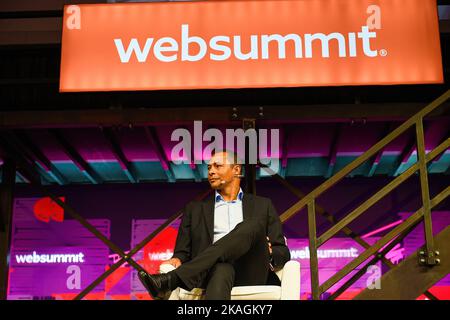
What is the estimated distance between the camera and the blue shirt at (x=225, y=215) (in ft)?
12.2

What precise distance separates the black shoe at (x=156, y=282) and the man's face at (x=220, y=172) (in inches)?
39.4

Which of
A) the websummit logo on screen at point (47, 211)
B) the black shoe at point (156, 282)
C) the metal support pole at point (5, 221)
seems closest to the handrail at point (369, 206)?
the black shoe at point (156, 282)

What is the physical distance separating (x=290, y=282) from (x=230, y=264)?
430 millimetres

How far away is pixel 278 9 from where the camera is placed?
5.48 meters

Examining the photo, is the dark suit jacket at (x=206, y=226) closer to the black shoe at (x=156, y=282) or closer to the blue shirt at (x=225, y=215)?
the blue shirt at (x=225, y=215)

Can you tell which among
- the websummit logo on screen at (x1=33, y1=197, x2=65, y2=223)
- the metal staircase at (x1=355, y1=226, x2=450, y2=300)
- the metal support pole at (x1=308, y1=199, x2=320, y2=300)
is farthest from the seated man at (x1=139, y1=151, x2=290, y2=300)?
the websummit logo on screen at (x1=33, y1=197, x2=65, y2=223)

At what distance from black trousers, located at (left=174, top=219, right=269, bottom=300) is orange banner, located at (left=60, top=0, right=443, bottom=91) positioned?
2.30 meters

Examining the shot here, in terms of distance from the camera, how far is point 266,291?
3279 mm

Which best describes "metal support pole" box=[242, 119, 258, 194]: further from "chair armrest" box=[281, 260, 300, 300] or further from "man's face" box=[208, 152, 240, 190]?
"chair armrest" box=[281, 260, 300, 300]

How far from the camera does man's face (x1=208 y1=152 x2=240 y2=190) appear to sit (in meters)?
3.86

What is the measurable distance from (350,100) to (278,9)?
1466 millimetres

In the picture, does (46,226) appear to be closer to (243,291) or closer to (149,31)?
(149,31)
